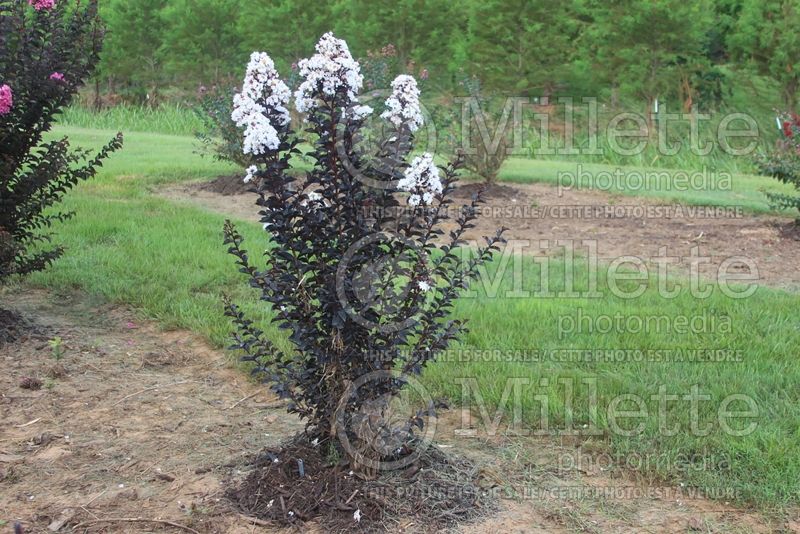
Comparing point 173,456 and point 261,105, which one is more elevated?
point 261,105

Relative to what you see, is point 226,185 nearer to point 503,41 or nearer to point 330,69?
point 330,69

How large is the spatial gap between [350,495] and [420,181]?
1189mm

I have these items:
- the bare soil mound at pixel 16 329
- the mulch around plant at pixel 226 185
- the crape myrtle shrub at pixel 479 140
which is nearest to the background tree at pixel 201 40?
the mulch around plant at pixel 226 185

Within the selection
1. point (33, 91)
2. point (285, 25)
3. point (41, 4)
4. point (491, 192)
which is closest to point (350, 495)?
point (33, 91)

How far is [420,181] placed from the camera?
9.73 ft

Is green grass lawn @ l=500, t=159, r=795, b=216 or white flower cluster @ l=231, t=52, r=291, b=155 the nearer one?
white flower cluster @ l=231, t=52, r=291, b=155

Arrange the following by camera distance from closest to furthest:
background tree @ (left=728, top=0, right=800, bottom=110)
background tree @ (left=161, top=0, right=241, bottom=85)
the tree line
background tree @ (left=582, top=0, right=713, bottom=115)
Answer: background tree @ (left=728, top=0, right=800, bottom=110) < background tree @ (left=582, top=0, right=713, bottom=115) < the tree line < background tree @ (left=161, top=0, right=241, bottom=85)

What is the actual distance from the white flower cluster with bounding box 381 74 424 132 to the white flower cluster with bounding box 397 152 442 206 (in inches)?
5.5

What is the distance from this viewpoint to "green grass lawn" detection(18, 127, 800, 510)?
3.42 metres

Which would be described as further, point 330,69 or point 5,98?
point 5,98

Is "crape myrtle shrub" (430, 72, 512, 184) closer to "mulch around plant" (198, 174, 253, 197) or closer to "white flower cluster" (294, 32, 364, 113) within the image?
"mulch around plant" (198, 174, 253, 197)

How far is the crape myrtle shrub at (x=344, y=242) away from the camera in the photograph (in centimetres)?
283

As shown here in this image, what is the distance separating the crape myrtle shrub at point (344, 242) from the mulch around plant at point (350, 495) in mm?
91

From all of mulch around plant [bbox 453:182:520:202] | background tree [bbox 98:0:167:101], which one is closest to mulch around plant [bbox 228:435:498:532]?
mulch around plant [bbox 453:182:520:202]
